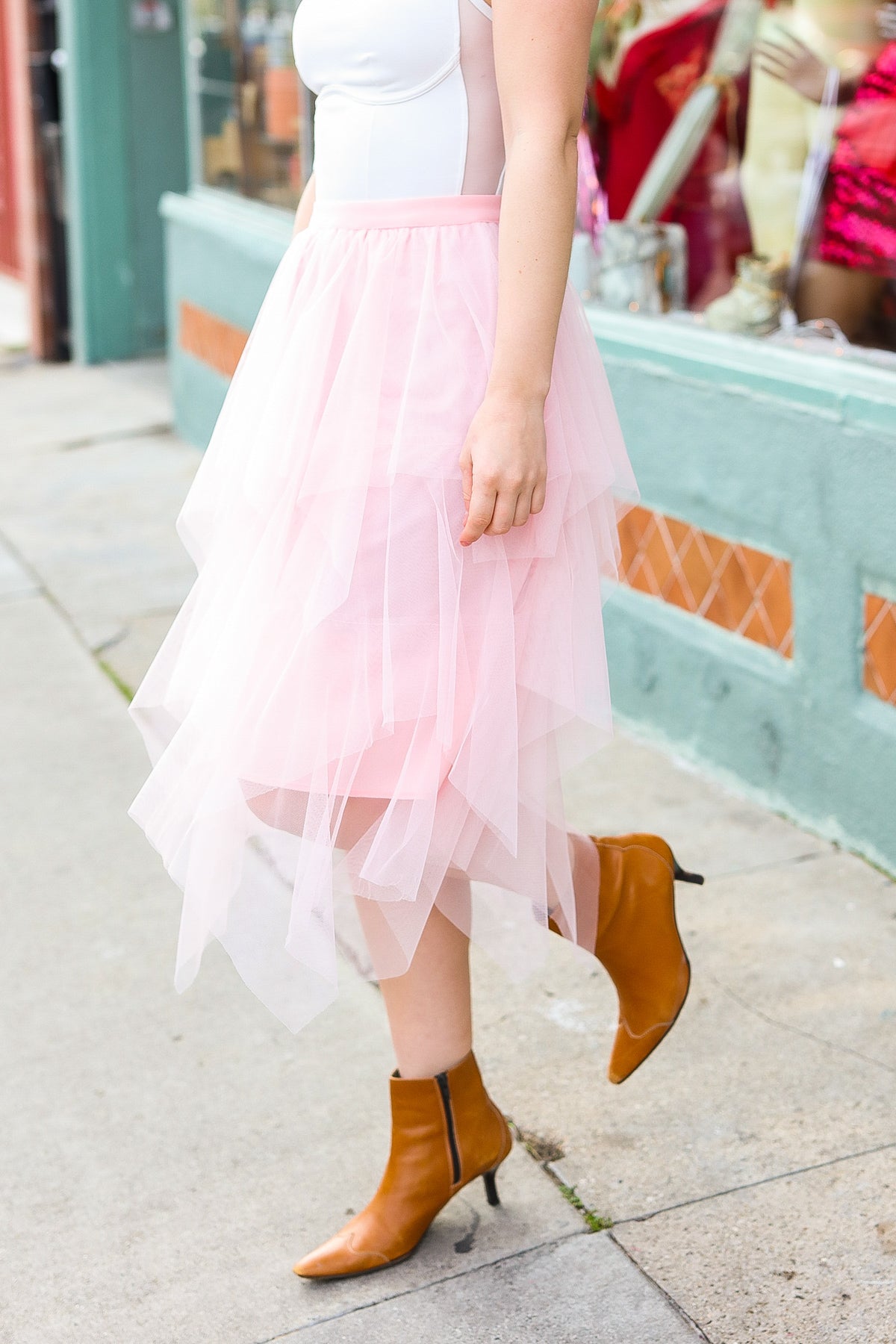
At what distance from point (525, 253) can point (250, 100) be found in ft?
16.3

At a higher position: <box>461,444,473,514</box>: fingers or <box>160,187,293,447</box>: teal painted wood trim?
<box>461,444,473,514</box>: fingers

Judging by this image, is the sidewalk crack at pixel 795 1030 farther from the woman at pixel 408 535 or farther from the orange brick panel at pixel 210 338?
the orange brick panel at pixel 210 338

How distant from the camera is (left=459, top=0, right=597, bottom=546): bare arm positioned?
1719mm

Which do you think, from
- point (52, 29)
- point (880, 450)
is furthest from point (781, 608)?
point (52, 29)

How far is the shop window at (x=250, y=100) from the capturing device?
5855 mm

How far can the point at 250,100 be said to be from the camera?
6270mm

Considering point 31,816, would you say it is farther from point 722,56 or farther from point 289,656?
point 722,56

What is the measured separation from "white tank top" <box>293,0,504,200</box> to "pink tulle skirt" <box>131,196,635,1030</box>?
33mm

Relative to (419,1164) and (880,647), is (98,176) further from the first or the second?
(419,1164)

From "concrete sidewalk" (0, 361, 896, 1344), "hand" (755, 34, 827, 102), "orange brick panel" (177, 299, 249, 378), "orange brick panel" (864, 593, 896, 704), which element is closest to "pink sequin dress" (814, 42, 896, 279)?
"hand" (755, 34, 827, 102)

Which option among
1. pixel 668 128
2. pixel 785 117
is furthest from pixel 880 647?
pixel 668 128

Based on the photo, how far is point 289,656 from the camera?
186 cm

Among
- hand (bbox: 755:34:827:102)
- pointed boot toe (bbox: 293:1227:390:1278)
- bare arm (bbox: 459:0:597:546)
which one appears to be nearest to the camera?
bare arm (bbox: 459:0:597:546)

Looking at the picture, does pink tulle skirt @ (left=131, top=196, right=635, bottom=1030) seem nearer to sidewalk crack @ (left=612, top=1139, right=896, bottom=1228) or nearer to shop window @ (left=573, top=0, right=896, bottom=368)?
sidewalk crack @ (left=612, top=1139, right=896, bottom=1228)
